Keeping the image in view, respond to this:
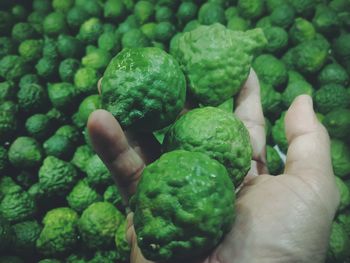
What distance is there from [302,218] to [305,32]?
120 inches

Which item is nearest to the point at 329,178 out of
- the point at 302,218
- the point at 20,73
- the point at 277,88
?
the point at 302,218

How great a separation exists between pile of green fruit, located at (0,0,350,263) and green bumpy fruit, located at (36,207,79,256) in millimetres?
10

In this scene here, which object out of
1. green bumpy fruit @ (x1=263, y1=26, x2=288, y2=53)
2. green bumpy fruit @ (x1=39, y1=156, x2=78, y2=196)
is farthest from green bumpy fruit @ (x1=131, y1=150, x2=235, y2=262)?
green bumpy fruit @ (x1=263, y1=26, x2=288, y2=53)

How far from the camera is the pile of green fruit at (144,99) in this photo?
8.36ft

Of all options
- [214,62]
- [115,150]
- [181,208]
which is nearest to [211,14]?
[214,62]

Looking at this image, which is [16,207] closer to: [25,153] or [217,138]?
[25,153]

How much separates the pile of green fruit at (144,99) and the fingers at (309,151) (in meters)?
0.38

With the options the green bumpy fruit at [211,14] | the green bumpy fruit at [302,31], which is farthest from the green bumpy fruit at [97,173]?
the green bumpy fruit at [302,31]

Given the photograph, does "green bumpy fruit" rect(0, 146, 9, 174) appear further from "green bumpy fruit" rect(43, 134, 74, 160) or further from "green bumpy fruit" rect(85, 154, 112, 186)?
"green bumpy fruit" rect(85, 154, 112, 186)

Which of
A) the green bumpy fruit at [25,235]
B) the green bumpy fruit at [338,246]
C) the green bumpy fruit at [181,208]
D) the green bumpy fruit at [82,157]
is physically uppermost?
the green bumpy fruit at [181,208]

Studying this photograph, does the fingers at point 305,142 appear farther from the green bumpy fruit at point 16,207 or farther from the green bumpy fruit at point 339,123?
the green bumpy fruit at point 16,207

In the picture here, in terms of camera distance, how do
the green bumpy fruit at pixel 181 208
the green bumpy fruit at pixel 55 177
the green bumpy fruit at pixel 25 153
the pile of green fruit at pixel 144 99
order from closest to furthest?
the green bumpy fruit at pixel 181 208 < the pile of green fruit at pixel 144 99 < the green bumpy fruit at pixel 55 177 < the green bumpy fruit at pixel 25 153

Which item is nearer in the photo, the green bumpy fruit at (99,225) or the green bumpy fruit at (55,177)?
the green bumpy fruit at (99,225)

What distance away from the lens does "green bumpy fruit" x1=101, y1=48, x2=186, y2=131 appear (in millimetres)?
2570
